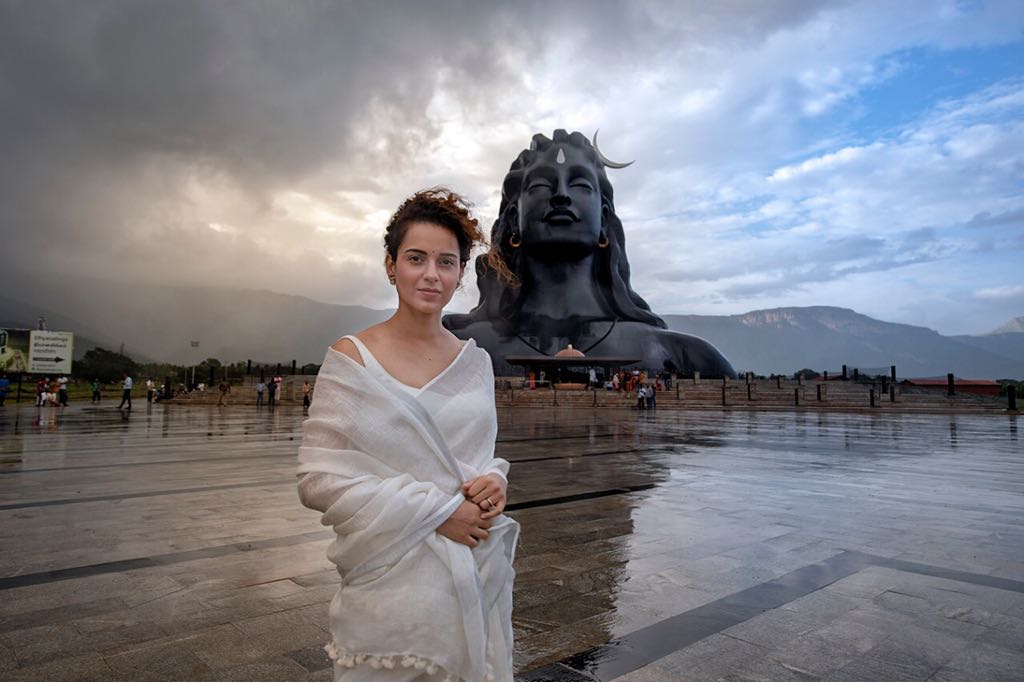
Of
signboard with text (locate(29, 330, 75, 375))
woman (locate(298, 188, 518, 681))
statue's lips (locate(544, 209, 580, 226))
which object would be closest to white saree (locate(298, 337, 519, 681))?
woman (locate(298, 188, 518, 681))

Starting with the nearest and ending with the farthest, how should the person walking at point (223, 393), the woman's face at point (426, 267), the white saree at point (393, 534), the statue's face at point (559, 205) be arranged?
the white saree at point (393, 534) → the woman's face at point (426, 267) → the person walking at point (223, 393) → the statue's face at point (559, 205)

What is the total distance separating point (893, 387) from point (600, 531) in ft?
73.7

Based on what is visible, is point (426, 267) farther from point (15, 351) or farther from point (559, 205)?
point (15, 351)

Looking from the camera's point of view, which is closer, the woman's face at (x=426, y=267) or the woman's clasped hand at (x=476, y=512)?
the woman's clasped hand at (x=476, y=512)

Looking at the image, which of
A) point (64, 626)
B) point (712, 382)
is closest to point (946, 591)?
point (64, 626)

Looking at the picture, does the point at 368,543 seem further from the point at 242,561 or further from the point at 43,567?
the point at 43,567

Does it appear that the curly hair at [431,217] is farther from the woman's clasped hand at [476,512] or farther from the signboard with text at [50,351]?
the signboard with text at [50,351]

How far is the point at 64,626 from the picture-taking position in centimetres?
254

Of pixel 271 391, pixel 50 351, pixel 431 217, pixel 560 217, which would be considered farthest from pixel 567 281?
pixel 431 217

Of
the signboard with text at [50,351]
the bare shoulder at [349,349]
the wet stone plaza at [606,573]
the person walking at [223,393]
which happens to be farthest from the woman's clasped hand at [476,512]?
the signboard with text at [50,351]

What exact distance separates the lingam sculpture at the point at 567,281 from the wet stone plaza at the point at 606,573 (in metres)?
22.4

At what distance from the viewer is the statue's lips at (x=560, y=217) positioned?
91.8 ft

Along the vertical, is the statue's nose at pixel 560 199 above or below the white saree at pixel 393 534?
above

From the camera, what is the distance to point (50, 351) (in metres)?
27.3
